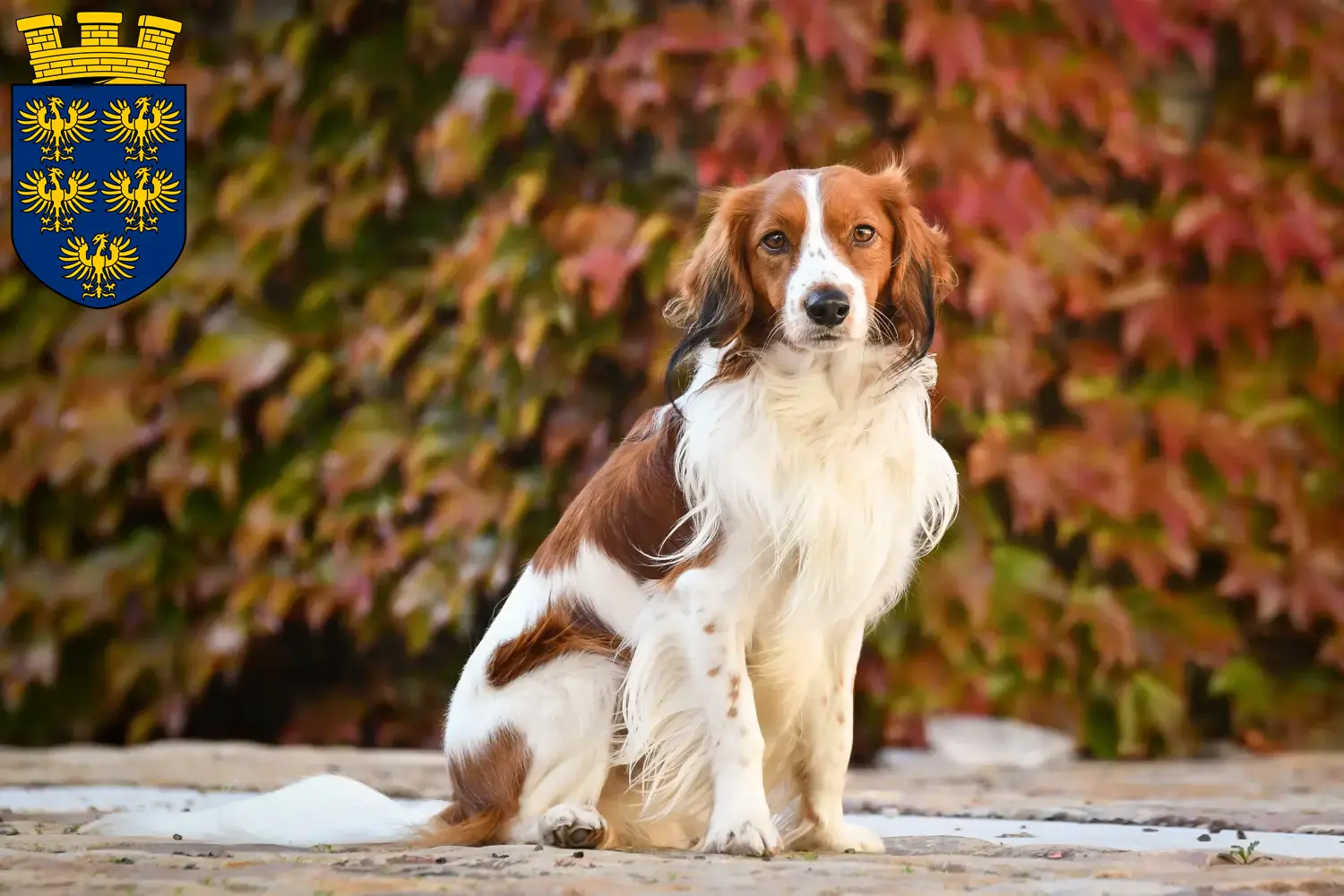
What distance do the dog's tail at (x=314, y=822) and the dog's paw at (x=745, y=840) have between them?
17.5 inches

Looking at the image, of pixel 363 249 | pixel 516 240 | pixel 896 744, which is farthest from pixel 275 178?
pixel 896 744

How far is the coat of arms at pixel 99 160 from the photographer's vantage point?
197 inches

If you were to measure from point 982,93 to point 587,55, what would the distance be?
4.02 feet

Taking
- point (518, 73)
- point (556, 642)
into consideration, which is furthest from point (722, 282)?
point (518, 73)

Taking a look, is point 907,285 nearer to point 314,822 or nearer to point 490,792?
point 490,792

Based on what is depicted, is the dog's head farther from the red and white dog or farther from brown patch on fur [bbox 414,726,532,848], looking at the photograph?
brown patch on fur [bbox 414,726,532,848]

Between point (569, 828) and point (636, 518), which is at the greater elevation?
point (636, 518)

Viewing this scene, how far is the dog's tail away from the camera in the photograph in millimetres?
3125

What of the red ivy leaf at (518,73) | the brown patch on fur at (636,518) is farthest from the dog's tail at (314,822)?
the red ivy leaf at (518,73)

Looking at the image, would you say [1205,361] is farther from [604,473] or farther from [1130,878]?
[1130,878]

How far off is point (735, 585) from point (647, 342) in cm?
203

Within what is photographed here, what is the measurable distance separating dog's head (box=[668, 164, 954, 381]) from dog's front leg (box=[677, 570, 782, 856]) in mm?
488

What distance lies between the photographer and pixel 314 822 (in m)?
3.18

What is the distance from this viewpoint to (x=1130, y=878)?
8.10 ft
